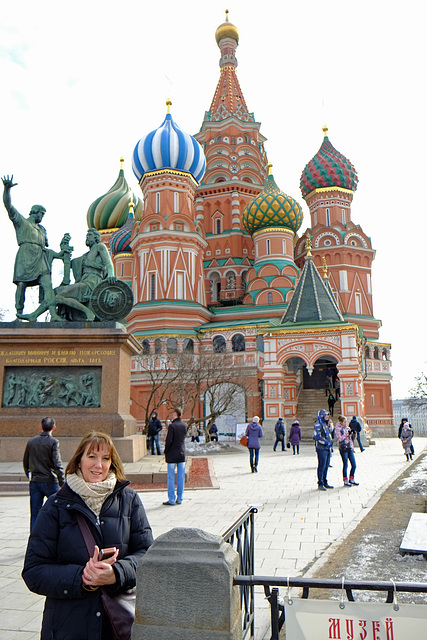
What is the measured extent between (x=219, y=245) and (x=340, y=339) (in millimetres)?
18562

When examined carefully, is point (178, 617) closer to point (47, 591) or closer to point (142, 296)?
point (47, 591)

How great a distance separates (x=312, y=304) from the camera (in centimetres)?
2955

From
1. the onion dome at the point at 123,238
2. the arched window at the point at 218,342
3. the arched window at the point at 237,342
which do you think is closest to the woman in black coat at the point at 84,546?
the arched window at the point at 237,342

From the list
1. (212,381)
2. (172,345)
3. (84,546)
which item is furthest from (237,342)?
(84,546)

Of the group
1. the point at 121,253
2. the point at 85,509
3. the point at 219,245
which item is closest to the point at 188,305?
the point at 219,245

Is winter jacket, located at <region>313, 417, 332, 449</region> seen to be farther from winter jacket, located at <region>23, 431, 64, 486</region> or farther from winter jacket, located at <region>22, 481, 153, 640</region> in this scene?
winter jacket, located at <region>22, 481, 153, 640</region>

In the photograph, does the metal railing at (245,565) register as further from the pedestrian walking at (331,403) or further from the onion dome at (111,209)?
the onion dome at (111,209)

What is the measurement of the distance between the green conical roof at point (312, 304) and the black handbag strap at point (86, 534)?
87.4 ft

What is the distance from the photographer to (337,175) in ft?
138

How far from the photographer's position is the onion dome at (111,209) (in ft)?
161

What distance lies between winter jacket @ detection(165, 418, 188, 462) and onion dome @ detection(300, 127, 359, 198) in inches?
1457

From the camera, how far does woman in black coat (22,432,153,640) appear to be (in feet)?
7.93

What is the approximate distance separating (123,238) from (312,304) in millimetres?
21208

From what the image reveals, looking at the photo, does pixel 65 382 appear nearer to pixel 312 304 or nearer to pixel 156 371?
pixel 156 371
